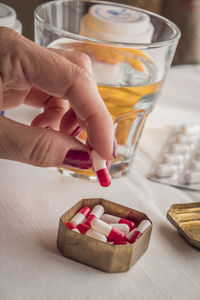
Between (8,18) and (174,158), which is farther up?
(8,18)

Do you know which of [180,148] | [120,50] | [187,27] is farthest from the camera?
[187,27]

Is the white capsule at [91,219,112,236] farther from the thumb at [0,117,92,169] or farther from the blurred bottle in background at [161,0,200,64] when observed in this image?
the blurred bottle in background at [161,0,200,64]

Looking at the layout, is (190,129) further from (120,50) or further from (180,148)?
(120,50)

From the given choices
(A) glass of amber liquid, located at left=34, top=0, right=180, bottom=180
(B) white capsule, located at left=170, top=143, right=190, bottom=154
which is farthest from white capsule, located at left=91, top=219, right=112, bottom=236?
(B) white capsule, located at left=170, top=143, right=190, bottom=154

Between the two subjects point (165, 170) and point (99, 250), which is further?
point (165, 170)

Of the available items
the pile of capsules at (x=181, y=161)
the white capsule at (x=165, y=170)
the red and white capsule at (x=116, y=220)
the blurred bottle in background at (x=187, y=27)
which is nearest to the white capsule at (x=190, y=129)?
the pile of capsules at (x=181, y=161)

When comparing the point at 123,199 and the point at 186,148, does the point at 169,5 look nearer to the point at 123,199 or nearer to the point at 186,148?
the point at 186,148

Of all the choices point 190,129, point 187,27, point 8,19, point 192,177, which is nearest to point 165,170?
point 192,177
